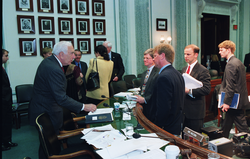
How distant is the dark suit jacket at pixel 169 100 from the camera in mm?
1735

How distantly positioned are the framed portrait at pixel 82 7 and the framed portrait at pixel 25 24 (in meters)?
1.23

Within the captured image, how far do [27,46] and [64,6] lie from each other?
144cm

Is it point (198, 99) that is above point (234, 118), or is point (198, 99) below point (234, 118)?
above

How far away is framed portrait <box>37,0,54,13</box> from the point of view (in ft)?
15.9

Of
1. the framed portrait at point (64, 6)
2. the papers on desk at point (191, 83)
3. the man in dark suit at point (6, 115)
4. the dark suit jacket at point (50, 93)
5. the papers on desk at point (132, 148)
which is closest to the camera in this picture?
the papers on desk at point (132, 148)

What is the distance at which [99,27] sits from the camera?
566 centimetres

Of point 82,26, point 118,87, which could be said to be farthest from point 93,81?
point 82,26

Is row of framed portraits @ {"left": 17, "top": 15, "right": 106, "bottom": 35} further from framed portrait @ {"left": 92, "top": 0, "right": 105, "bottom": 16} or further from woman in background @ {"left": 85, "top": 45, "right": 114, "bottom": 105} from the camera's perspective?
woman in background @ {"left": 85, "top": 45, "right": 114, "bottom": 105}

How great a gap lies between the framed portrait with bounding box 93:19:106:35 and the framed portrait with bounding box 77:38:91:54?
0.36 meters

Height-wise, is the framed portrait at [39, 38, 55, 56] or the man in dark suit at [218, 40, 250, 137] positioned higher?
the framed portrait at [39, 38, 55, 56]

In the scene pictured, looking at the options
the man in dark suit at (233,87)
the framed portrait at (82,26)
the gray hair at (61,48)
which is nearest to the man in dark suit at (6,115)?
the gray hair at (61,48)

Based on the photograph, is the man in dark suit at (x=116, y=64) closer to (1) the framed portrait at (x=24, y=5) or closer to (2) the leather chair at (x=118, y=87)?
(2) the leather chair at (x=118, y=87)

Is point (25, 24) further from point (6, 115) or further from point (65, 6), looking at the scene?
point (6, 115)

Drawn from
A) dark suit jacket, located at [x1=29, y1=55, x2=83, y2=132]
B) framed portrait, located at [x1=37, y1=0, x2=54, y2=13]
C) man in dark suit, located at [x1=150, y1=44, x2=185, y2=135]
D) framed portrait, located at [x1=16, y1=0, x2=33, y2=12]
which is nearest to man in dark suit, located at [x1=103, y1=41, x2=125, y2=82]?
framed portrait, located at [x1=37, y1=0, x2=54, y2=13]
